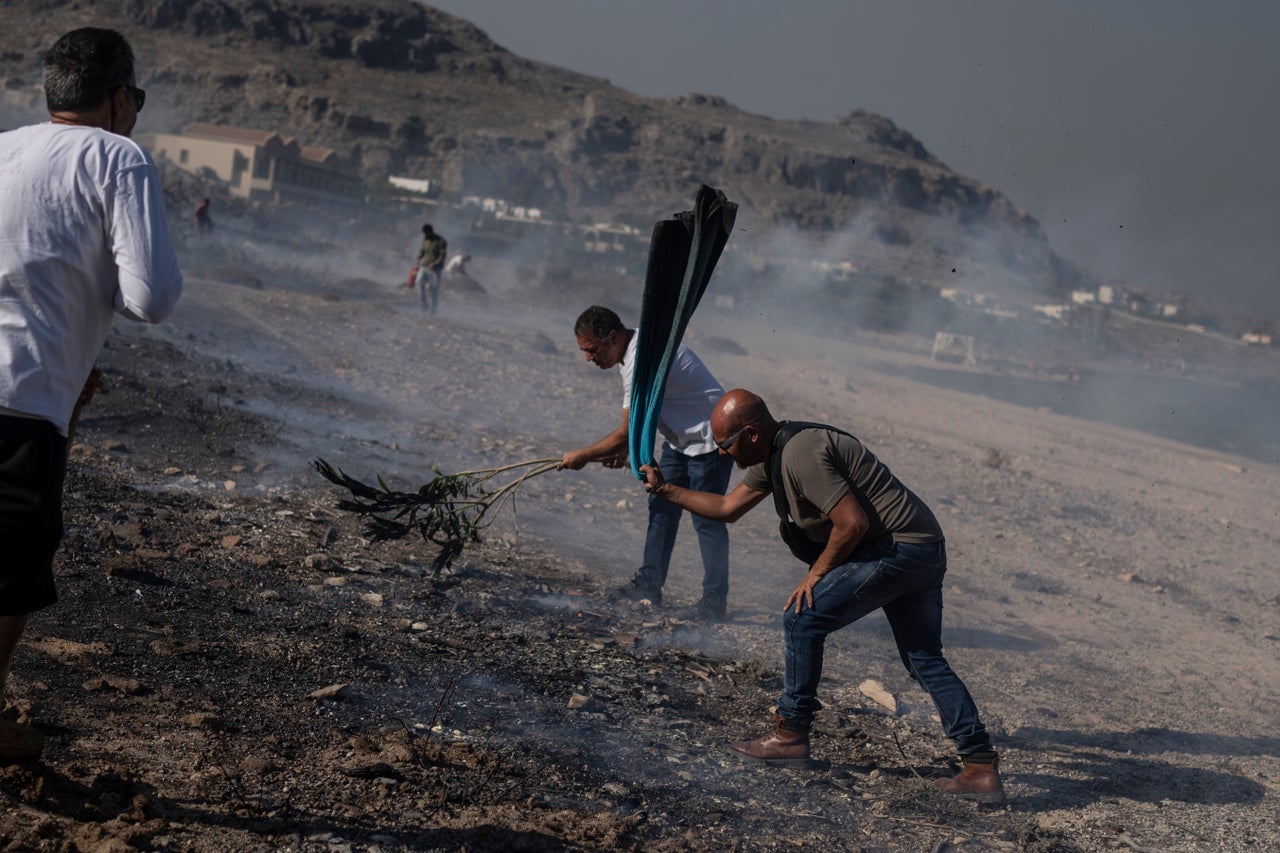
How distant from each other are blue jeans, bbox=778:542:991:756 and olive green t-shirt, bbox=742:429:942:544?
8cm

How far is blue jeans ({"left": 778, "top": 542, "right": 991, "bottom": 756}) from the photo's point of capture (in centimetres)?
409

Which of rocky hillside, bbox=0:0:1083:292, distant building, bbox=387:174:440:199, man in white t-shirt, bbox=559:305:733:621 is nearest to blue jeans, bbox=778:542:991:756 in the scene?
man in white t-shirt, bbox=559:305:733:621

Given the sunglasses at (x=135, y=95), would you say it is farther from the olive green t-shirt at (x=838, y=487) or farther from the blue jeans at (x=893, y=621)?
the blue jeans at (x=893, y=621)

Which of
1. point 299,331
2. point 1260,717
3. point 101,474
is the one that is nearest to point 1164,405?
point 299,331

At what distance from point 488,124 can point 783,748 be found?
8545 cm

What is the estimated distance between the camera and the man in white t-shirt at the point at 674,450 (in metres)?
5.50

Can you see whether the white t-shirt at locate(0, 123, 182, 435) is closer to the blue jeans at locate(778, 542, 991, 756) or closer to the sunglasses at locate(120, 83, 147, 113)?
the sunglasses at locate(120, 83, 147, 113)

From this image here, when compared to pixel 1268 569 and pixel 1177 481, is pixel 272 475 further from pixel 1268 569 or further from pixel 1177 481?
pixel 1177 481

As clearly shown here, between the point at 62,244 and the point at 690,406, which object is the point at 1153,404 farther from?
the point at 62,244

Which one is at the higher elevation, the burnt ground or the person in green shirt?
the person in green shirt

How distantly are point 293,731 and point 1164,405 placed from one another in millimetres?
31420

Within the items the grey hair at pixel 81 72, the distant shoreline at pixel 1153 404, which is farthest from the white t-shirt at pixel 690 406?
the distant shoreline at pixel 1153 404

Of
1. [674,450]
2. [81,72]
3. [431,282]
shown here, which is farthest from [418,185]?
[81,72]

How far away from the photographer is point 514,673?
4.65m
